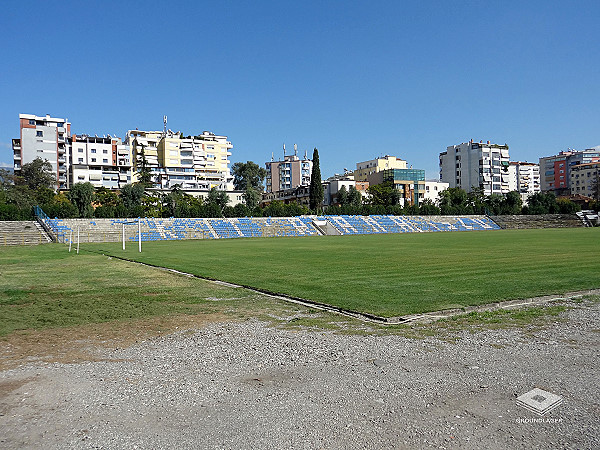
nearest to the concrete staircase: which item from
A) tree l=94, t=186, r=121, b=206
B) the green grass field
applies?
tree l=94, t=186, r=121, b=206

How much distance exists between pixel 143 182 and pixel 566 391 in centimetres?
10801

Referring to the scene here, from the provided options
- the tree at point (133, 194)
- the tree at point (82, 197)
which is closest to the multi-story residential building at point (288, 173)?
the tree at point (133, 194)

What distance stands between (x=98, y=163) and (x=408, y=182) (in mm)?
75532

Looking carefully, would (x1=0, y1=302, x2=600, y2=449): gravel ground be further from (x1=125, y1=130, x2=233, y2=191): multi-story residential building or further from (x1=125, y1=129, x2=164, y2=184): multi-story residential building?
(x1=125, y1=129, x2=164, y2=184): multi-story residential building

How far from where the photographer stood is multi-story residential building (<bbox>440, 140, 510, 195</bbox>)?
140 meters

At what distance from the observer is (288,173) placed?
158 m

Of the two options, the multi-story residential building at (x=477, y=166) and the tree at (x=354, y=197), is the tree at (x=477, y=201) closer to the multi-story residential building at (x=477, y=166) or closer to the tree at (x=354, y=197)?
the multi-story residential building at (x=477, y=166)

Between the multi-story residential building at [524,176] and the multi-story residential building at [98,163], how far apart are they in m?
130

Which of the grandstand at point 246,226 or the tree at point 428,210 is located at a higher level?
the tree at point 428,210

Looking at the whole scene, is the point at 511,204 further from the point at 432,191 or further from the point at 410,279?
the point at 410,279

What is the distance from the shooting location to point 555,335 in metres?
8.34

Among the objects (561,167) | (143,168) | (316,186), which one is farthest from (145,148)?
(561,167)

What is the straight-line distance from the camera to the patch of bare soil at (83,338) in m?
7.43

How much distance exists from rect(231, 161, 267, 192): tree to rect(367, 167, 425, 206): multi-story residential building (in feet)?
115
